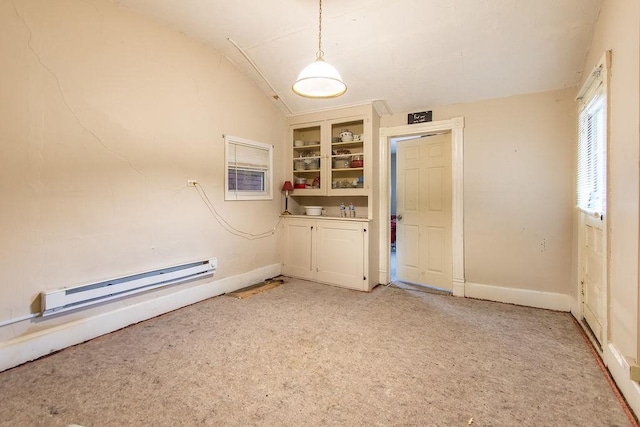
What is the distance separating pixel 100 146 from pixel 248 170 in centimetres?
169

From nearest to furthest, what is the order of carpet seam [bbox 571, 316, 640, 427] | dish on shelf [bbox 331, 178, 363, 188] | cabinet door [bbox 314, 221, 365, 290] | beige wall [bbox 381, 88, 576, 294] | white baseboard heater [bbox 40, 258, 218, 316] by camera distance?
carpet seam [bbox 571, 316, 640, 427] < white baseboard heater [bbox 40, 258, 218, 316] < beige wall [bbox 381, 88, 576, 294] < cabinet door [bbox 314, 221, 365, 290] < dish on shelf [bbox 331, 178, 363, 188]

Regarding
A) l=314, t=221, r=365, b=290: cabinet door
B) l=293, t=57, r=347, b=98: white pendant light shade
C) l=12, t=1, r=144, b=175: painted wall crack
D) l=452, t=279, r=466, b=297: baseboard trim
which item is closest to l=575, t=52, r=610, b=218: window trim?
l=452, t=279, r=466, b=297: baseboard trim

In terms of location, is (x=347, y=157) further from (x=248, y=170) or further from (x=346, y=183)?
(x=248, y=170)

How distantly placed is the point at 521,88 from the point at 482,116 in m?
0.43

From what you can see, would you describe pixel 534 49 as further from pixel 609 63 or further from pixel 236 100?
pixel 236 100

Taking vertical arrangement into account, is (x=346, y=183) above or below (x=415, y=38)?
below

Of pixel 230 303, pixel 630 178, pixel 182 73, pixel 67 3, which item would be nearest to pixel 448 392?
pixel 630 178

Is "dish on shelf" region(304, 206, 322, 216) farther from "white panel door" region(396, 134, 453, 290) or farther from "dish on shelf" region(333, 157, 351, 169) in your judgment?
"white panel door" region(396, 134, 453, 290)

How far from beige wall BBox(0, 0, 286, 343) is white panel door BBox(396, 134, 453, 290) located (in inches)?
94.3

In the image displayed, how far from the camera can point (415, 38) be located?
278 cm

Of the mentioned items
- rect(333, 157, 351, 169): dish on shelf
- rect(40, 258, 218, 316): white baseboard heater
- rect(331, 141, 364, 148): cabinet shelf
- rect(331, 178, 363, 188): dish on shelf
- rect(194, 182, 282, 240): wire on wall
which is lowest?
rect(40, 258, 218, 316): white baseboard heater

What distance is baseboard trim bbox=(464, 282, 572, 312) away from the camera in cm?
304

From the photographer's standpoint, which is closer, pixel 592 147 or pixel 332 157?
pixel 592 147

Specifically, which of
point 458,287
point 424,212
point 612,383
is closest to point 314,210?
point 424,212
